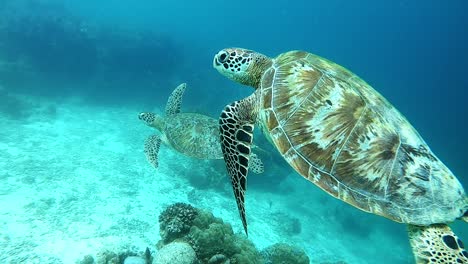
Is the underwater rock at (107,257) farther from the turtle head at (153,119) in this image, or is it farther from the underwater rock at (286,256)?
the turtle head at (153,119)

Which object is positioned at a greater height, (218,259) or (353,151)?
(353,151)

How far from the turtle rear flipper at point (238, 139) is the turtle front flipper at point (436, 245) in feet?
6.55

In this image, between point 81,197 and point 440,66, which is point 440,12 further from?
point 81,197

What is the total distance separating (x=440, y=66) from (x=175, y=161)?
11660 cm

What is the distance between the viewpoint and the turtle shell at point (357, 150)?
3105 mm

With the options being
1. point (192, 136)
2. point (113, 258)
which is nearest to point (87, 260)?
point (113, 258)

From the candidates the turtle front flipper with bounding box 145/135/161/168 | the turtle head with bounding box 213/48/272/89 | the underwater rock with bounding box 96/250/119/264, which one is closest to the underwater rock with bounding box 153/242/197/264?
the underwater rock with bounding box 96/250/119/264

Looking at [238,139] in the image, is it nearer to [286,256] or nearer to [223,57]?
[223,57]

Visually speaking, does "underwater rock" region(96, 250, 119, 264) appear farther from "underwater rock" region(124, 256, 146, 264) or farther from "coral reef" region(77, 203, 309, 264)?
"underwater rock" region(124, 256, 146, 264)

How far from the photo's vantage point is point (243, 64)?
463cm

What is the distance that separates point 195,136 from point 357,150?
12.8ft

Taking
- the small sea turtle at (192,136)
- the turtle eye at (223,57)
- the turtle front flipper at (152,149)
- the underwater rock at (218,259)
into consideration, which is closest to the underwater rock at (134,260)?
the underwater rock at (218,259)

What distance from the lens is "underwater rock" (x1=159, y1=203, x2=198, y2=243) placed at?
5.01 m

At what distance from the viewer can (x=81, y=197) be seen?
26.2 feet
